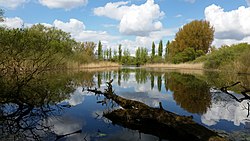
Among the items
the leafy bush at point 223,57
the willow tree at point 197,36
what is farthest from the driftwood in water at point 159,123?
the willow tree at point 197,36

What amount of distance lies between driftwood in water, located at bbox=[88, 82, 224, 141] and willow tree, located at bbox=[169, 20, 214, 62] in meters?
48.0

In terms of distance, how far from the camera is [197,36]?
174 ft

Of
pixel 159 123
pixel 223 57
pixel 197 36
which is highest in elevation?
pixel 197 36

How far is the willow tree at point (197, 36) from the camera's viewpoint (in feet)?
173

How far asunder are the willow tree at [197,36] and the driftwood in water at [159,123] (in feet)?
157

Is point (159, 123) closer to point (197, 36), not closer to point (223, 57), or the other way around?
point (223, 57)

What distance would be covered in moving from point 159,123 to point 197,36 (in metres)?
50.2

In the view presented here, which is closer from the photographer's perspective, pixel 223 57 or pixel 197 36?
pixel 223 57

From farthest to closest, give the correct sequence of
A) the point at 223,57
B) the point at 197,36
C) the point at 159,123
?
1. the point at 197,36
2. the point at 223,57
3. the point at 159,123

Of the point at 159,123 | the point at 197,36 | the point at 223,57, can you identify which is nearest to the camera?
the point at 159,123

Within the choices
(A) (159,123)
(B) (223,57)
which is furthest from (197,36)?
(A) (159,123)

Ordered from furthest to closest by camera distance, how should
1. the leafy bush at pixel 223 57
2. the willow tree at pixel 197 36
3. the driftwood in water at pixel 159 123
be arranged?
the willow tree at pixel 197 36 < the leafy bush at pixel 223 57 < the driftwood in water at pixel 159 123

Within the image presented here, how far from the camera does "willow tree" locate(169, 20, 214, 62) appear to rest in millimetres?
52750

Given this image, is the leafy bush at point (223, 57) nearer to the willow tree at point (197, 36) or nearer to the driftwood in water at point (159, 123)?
the willow tree at point (197, 36)
